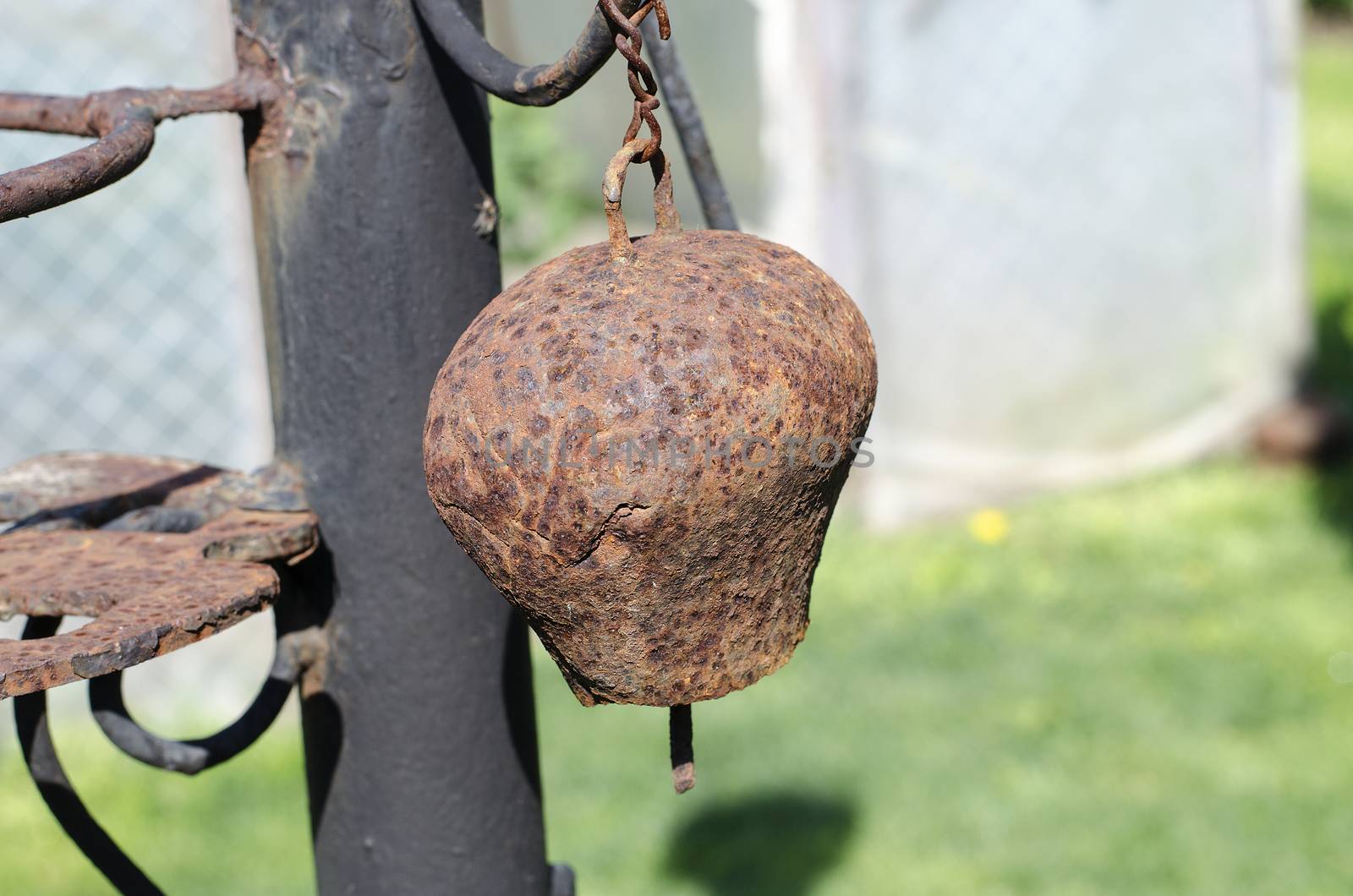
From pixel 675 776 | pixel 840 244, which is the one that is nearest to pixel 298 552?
pixel 675 776

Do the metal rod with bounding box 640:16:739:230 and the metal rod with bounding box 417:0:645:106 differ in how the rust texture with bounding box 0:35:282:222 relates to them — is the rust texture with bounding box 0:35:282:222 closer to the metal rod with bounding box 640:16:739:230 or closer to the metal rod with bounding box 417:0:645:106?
the metal rod with bounding box 417:0:645:106

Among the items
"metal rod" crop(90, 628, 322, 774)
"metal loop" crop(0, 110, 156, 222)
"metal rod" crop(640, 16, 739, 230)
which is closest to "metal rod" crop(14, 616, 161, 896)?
"metal rod" crop(90, 628, 322, 774)

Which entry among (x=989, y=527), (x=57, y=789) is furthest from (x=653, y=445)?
(x=989, y=527)

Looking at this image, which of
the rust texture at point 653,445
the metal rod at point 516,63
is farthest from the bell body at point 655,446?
the metal rod at point 516,63

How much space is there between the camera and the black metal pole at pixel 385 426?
51.3 inches

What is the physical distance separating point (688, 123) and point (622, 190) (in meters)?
0.37

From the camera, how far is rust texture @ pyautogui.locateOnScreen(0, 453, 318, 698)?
1.06 meters

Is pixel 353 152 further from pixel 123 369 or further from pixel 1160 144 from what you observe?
pixel 1160 144

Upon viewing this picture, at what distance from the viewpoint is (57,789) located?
1.37 m

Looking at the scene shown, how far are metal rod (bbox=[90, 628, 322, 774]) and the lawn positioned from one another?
1753mm

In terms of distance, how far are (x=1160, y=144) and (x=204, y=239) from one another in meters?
2.88

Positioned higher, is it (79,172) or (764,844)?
(79,172)

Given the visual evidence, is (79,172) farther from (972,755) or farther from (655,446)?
(972,755)

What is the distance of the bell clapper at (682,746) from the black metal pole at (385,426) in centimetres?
30
